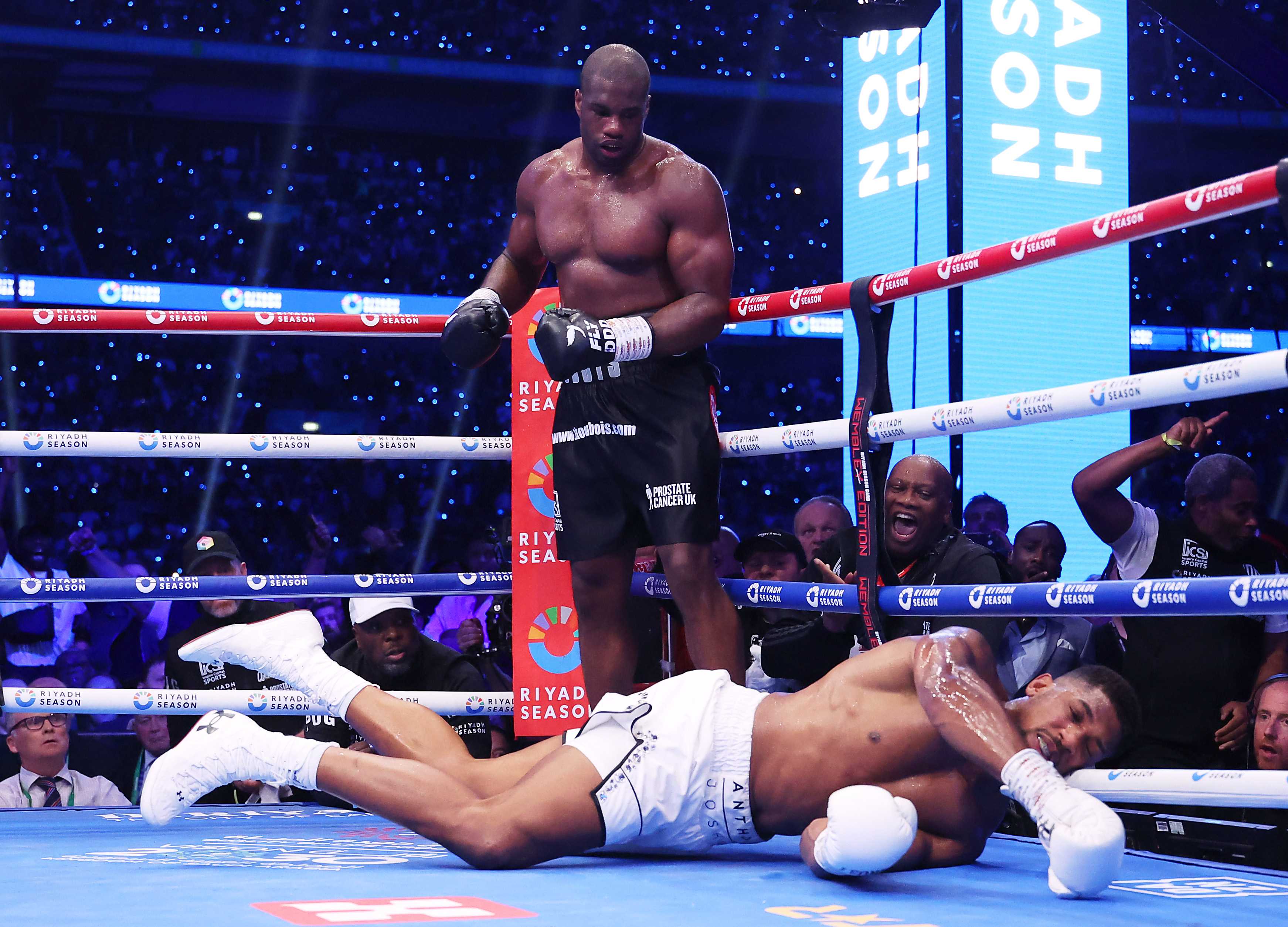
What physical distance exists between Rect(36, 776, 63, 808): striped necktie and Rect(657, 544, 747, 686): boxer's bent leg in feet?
5.72

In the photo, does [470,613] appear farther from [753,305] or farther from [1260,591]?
[1260,591]

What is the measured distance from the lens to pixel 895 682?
72.8 inches

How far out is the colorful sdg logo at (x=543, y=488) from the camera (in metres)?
2.67

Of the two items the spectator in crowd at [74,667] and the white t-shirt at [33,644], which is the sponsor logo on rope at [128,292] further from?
the spectator in crowd at [74,667]

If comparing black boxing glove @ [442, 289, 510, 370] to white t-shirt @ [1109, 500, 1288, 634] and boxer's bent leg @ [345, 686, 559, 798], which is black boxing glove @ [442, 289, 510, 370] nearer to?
boxer's bent leg @ [345, 686, 559, 798]

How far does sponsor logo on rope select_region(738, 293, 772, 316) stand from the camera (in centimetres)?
247

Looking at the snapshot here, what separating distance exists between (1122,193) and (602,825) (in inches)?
168

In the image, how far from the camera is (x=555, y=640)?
264cm

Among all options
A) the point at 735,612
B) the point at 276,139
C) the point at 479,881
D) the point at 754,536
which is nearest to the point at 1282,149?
the point at 276,139

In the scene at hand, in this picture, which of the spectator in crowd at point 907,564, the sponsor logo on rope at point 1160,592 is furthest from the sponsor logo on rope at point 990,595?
the spectator in crowd at point 907,564

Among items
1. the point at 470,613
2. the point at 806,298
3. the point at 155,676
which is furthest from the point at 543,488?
the point at 470,613

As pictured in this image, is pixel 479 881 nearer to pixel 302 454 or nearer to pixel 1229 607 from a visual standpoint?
pixel 1229 607

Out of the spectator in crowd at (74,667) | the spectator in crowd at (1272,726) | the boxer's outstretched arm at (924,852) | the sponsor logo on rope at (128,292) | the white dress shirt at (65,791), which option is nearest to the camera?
the boxer's outstretched arm at (924,852)

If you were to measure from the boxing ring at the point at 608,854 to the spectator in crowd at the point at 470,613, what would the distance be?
70.4 inches
